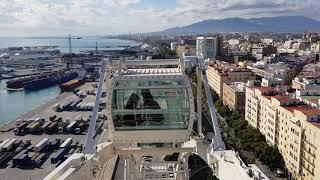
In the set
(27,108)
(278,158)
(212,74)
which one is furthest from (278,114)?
(27,108)

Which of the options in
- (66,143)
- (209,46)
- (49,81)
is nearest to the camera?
(66,143)

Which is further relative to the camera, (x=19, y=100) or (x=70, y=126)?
(x=19, y=100)

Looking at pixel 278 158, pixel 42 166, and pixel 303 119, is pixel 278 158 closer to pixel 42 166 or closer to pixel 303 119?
pixel 303 119

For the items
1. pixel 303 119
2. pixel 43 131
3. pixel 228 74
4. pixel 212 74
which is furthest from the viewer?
pixel 212 74

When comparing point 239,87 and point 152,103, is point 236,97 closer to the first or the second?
point 239,87

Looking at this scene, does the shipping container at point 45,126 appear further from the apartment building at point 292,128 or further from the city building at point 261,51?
the city building at point 261,51

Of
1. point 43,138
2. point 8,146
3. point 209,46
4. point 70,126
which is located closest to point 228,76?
point 70,126
